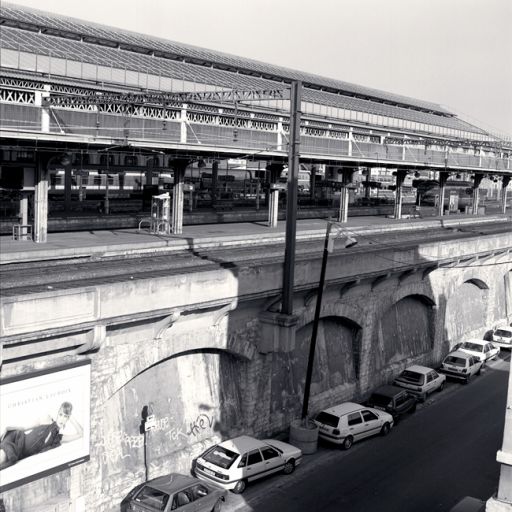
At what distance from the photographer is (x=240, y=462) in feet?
59.0

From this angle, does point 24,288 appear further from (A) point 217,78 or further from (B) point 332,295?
(A) point 217,78

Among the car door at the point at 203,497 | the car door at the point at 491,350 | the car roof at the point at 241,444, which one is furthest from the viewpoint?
the car door at the point at 491,350

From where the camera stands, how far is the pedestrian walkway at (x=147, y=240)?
22.0 meters

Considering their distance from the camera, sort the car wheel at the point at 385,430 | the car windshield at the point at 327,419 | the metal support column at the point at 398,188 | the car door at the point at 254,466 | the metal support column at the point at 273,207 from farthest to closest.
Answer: the metal support column at the point at 398,188
the metal support column at the point at 273,207
the car wheel at the point at 385,430
the car windshield at the point at 327,419
the car door at the point at 254,466

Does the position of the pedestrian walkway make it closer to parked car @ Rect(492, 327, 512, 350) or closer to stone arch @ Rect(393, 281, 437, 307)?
stone arch @ Rect(393, 281, 437, 307)

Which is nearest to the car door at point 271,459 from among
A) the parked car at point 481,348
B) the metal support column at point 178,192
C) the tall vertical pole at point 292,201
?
the tall vertical pole at point 292,201

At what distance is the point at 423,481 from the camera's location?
19625 mm

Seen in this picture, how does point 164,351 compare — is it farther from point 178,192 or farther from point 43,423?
point 178,192

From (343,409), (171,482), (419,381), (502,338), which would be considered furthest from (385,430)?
(502,338)

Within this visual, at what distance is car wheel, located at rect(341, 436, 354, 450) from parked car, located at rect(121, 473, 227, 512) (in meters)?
5.66

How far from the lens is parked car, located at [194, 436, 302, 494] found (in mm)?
17797

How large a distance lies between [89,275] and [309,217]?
96.7ft

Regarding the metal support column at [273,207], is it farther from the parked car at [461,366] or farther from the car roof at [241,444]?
the car roof at [241,444]

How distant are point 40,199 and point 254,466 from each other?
37.4 feet
